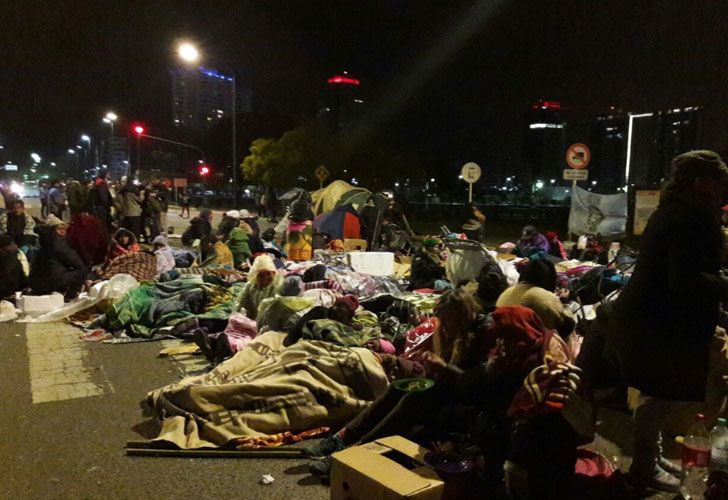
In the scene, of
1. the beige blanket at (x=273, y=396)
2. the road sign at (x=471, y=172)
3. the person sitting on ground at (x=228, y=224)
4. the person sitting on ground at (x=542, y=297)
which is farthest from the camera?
the road sign at (x=471, y=172)

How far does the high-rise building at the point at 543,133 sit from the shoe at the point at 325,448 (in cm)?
7053

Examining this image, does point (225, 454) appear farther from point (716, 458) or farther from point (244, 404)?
point (716, 458)

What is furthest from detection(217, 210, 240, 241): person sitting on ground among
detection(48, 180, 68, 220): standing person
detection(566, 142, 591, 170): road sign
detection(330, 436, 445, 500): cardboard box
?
detection(48, 180, 68, 220): standing person

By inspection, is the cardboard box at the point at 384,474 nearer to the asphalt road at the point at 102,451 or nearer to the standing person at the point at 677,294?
the asphalt road at the point at 102,451

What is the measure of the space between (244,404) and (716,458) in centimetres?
319

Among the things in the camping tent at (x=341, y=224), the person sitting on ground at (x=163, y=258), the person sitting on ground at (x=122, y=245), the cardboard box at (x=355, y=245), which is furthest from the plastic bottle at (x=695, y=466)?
the camping tent at (x=341, y=224)

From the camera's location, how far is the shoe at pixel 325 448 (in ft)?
14.0

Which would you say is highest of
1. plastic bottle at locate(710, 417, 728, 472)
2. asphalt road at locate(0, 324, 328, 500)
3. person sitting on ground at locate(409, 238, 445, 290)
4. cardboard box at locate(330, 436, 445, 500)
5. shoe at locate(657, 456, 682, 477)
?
person sitting on ground at locate(409, 238, 445, 290)

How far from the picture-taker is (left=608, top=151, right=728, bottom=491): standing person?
318 cm

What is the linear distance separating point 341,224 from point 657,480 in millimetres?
10812

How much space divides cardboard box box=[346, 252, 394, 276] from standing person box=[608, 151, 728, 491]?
6927 millimetres

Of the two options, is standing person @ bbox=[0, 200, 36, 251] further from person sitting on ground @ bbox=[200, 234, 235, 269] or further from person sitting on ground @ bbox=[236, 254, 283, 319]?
person sitting on ground @ bbox=[236, 254, 283, 319]

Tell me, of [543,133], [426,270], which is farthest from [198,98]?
[426,270]

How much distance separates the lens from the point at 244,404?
4754 mm
